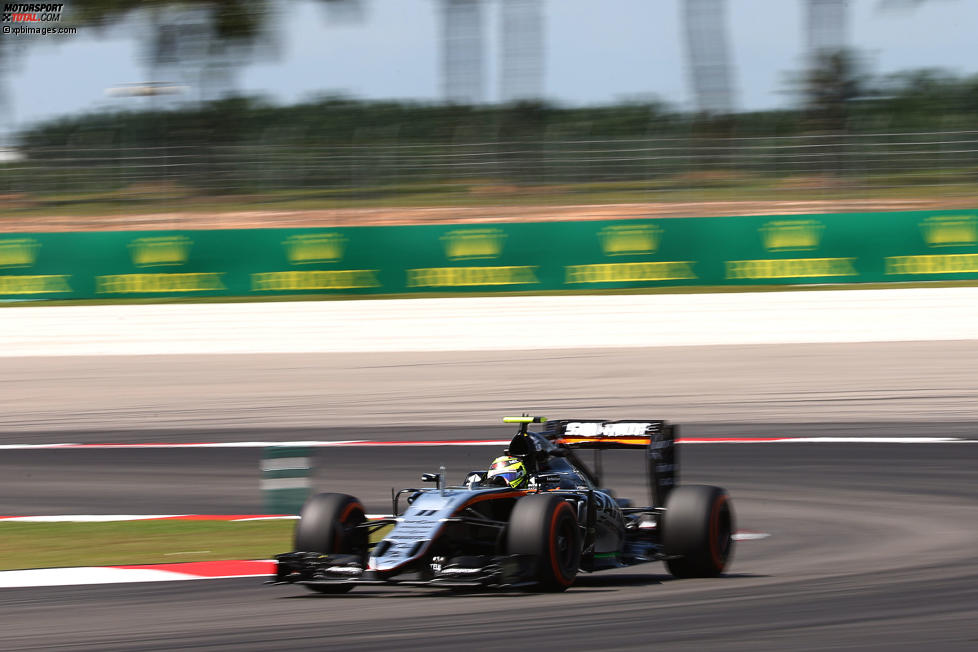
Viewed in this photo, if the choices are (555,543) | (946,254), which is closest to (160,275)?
(946,254)

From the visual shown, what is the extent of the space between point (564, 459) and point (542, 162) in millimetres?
16492

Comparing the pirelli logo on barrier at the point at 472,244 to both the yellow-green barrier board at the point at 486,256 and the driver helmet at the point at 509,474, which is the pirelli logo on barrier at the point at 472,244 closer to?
the yellow-green barrier board at the point at 486,256

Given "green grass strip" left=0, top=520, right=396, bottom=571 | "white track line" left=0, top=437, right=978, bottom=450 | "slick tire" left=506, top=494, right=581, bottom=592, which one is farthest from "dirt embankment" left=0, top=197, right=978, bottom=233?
"slick tire" left=506, top=494, right=581, bottom=592

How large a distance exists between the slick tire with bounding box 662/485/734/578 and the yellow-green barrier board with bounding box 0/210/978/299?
14.2 m

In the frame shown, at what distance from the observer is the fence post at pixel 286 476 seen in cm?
906

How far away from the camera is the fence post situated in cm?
906

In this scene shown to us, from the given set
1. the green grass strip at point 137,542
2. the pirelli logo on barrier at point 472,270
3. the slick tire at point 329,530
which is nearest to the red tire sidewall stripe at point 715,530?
the slick tire at point 329,530

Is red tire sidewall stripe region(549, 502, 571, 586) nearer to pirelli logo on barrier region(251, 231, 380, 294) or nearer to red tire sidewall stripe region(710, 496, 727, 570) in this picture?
red tire sidewall stripe region(710, 496, 727, 570)

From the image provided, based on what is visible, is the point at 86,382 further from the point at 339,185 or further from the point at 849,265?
A: the point at 849,265

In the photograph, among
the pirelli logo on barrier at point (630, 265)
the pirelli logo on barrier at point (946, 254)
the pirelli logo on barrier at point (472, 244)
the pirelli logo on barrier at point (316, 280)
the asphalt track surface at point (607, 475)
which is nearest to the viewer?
the asphalt track surface at point (607, 475)

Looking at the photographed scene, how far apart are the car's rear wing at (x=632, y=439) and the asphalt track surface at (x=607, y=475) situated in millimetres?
519

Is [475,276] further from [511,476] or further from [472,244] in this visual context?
[511,476]

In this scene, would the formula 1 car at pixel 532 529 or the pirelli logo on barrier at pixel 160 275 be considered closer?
the formula 1 car at pixel 532 529
